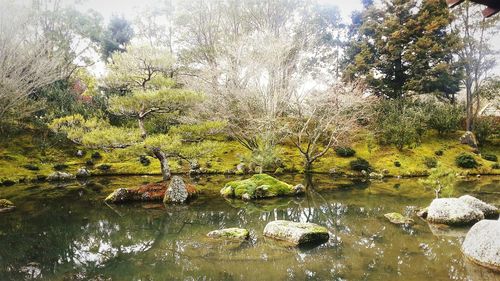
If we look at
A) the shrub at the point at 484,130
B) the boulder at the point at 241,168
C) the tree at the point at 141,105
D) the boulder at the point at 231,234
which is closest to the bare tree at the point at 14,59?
the tree at the point at 141,105

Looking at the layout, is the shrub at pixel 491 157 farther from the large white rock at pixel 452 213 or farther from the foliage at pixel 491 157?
the large white rock at pixel 452 213

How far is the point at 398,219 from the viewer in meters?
11.9

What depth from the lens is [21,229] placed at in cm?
1097

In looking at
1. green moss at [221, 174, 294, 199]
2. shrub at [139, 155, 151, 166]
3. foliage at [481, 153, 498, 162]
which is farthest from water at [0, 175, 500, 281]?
foliage at [481, 153, 498, 162]

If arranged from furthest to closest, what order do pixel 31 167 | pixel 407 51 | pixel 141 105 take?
pixel 407 51 < pixel 31 167 < pixel 141 105

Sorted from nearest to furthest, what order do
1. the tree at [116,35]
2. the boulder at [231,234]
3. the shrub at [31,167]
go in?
the boulder at [231,234], the shrub at [31,167], the tree at [116,35]

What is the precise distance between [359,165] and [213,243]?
18.0 m

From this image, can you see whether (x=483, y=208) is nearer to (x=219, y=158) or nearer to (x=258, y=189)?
(x=258, y=189)

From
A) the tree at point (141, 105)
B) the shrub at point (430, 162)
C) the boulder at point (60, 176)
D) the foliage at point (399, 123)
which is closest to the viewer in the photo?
the tree at point (141, 105)

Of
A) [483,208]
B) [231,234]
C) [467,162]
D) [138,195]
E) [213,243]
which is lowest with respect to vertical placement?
[213,243]

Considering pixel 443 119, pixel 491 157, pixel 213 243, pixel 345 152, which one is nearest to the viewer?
pixel 213 243

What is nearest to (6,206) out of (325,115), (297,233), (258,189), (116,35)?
(258,189)

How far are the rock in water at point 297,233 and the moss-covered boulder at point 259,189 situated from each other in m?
5.74

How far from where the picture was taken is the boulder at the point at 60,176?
21.4 metres
